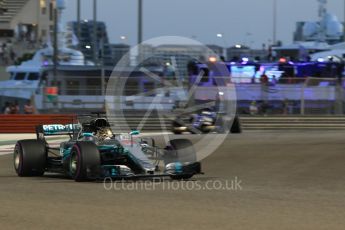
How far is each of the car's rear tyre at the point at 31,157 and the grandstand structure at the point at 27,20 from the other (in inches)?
1916

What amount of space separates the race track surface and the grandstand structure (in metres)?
49.6

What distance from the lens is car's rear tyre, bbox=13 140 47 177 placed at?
12.2 metres

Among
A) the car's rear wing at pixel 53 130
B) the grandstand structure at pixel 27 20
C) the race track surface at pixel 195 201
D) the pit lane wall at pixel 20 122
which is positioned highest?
the grandstand structure at pixel 27 20

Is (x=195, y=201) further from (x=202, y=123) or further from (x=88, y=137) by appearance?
(x=202, y=123)

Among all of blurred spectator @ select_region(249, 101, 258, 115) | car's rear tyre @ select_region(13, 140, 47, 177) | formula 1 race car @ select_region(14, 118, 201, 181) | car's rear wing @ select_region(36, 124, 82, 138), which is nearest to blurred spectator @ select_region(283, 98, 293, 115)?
blurred spectator @ select_region(249, 101, 258, 115)

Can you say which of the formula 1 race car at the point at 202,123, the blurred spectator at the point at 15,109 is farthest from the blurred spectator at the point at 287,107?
the blurred spectator at the point at 15,109

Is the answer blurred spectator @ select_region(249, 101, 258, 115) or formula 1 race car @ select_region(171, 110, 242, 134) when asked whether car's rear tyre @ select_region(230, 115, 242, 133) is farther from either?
blurred spectator @ select_region(249, 101, 258, 115)

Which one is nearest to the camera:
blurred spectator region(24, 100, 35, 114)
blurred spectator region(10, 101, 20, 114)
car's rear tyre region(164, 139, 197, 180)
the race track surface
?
the race track surface

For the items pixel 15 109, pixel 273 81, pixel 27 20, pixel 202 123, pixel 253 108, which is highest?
pixel 27 20

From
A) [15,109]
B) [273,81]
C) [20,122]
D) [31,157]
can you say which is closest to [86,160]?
[31,157]

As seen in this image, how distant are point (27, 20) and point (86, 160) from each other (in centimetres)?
6283

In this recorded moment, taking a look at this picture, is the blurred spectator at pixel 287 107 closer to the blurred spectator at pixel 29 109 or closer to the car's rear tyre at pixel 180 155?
the blurred spectator at pixel 29 109

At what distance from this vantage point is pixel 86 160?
10625 millimetres

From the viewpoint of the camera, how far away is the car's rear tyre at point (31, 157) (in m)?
12.2
